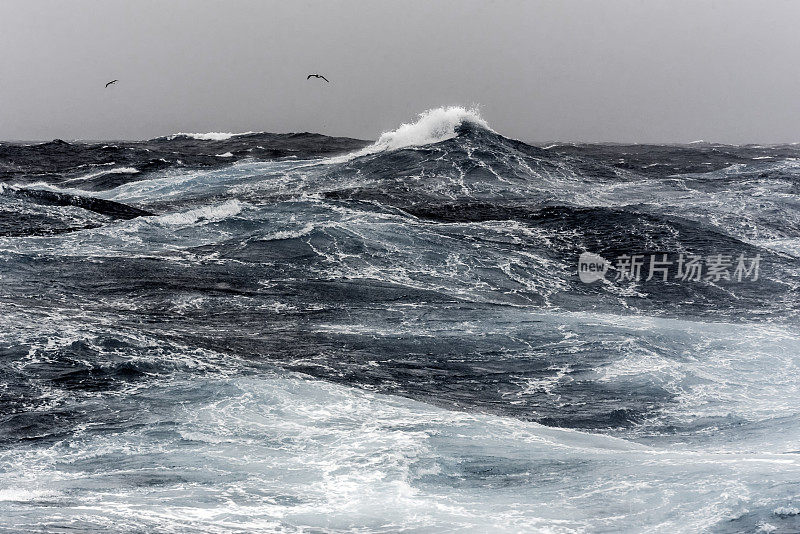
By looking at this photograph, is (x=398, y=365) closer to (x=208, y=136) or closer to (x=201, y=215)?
(x=201, y=215)

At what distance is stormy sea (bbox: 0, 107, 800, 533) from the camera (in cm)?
1123

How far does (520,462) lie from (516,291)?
12.9 m

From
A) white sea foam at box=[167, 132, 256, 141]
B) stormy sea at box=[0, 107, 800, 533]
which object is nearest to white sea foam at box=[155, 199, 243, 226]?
stormy sea at box=[0, 107, 800, 533]

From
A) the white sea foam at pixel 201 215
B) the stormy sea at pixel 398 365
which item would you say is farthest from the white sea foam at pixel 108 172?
the white sea foam at pixel 201 215

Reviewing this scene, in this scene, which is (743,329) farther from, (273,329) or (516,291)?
(273,329)

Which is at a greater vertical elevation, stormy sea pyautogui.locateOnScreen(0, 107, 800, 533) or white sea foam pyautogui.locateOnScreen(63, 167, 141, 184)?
white sea foam pyautogui.locateOnScreen(63, 167, 141, 184)

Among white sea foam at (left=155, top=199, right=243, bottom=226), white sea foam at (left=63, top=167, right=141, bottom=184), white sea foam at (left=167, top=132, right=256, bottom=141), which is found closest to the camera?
white sea foam at (left=155, top=199, right=243, bottom=226)

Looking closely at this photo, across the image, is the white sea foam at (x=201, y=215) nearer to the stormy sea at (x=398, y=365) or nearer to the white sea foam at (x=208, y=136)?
the stormy sea at (x=398, y=365)

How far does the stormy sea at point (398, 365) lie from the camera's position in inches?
442

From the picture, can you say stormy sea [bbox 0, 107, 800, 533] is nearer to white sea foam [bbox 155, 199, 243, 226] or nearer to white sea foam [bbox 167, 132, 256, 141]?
white sea foam [bbox 155, 199, 243, 226]

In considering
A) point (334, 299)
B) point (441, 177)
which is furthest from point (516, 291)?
point (441, 177)

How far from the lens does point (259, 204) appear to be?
1507 inches

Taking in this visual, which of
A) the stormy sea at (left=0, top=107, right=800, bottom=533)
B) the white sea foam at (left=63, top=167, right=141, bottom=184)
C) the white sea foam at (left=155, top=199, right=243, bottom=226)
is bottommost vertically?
the stormy sea at (left=0, top=107, right=800, bottom=533)

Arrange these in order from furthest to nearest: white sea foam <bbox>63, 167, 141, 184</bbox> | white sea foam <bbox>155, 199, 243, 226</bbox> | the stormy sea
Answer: white sea foam <bbox>63, 167, 141, 184</bbox>
white sea foam <bbox>155, 199, 243, 226</bbox>
the stormy sea
